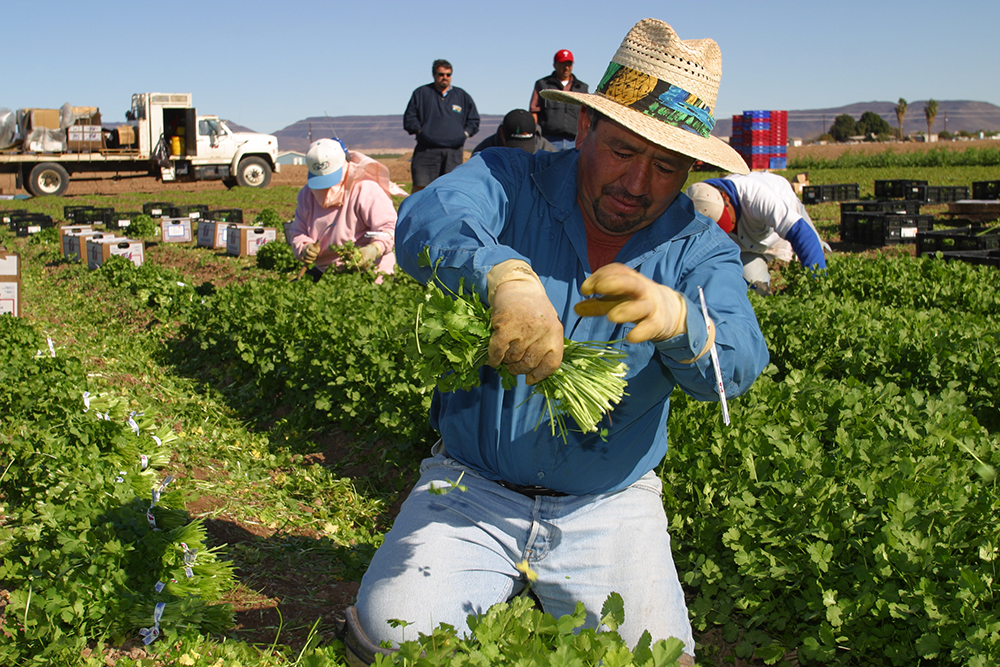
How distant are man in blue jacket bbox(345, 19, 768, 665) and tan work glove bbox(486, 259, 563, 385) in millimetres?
224

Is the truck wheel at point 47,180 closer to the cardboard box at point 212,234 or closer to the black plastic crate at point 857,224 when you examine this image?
the cardboard box at point 212,234

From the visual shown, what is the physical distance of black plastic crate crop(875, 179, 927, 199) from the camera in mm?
17016

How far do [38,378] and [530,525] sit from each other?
122 inches

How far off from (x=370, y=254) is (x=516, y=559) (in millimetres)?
4393

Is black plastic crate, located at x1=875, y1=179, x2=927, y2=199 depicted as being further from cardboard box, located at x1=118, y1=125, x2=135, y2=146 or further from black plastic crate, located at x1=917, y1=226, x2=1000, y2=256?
cardboard box, located at x1=118, y1=125, x2=135, y2=146

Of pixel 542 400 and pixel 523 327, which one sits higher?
pixel 523 327

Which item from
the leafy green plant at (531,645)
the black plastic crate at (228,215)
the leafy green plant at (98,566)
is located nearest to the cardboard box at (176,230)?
the black plastic crate at (228,215)

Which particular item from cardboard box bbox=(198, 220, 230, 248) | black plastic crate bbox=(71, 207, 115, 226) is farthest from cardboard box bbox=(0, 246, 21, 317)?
black plastic crate bbox=(71, 207, 115, 226)

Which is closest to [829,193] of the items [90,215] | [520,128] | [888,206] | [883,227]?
[888,206]

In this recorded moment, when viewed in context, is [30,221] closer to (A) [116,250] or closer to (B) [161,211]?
(B) [161,211]

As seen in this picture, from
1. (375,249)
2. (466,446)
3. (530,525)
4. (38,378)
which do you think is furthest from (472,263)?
(375,249)

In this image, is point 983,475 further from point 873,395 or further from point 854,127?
point 854,127

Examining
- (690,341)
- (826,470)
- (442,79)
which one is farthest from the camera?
(442,79)

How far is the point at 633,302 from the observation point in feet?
5.74
